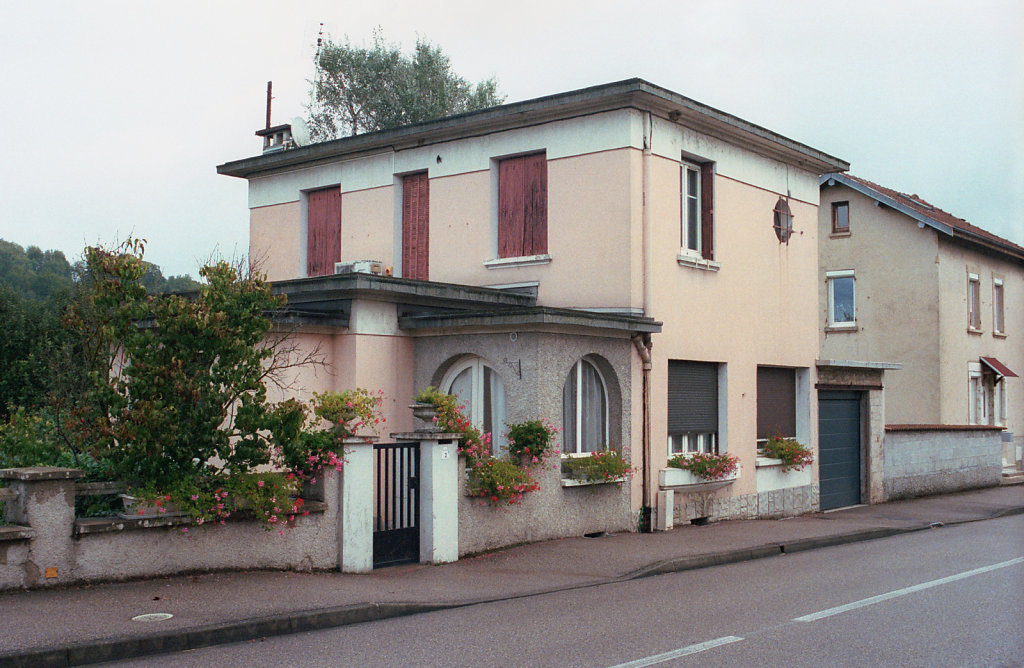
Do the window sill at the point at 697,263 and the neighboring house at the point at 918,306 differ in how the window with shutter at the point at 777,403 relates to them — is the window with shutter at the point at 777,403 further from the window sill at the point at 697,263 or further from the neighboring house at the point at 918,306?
the neighboring house at the point at 918,306

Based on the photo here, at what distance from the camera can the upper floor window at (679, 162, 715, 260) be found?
17219 millimetres

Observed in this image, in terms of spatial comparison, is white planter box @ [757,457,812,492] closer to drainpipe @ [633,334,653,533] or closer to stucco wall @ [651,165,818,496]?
stucco wall @ [651,165,818,496]

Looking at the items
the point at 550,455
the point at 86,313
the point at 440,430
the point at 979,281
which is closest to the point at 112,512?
the point at 86,313

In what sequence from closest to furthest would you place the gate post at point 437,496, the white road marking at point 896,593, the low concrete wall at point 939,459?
the white road marking at point 896,593 → the gate post at point 437,496 → the low concrete wall at point 939,459

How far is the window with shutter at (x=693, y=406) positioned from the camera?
16578 mm

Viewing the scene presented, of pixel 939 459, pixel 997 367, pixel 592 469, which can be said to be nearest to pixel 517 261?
pixel 592 469

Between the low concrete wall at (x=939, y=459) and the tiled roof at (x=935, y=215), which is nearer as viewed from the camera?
the low concrete wall at (x=939, y=459)

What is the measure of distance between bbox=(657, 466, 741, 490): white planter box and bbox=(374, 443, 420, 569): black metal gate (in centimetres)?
510

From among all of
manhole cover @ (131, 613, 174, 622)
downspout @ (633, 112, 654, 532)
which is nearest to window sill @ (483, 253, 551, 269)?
downspout @ (633, 112, 654, 532)

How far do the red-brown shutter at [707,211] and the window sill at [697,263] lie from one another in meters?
0.22

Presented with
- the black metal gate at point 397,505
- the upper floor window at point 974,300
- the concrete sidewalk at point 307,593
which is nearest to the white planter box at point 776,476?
the concrete sidewalk at point 307,593

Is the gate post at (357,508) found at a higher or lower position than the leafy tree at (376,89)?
lower

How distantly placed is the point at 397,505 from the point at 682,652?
199 inches

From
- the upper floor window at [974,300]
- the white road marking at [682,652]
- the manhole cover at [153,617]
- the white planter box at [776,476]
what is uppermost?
the upper floor window at [974,300]
